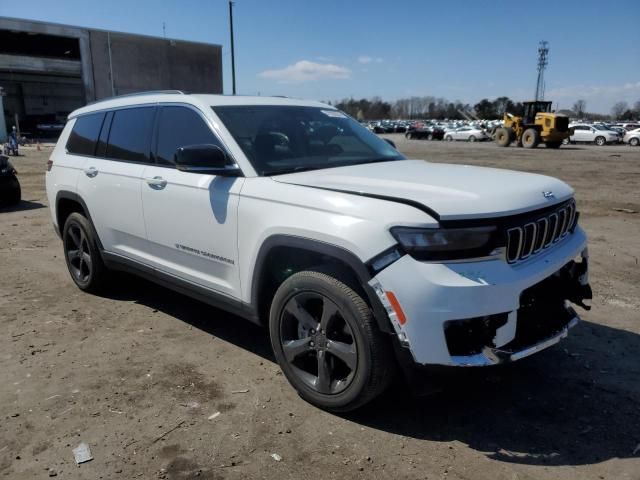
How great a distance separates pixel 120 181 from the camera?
14.4ft

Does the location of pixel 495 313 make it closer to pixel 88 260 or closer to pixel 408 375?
pixel 408 375

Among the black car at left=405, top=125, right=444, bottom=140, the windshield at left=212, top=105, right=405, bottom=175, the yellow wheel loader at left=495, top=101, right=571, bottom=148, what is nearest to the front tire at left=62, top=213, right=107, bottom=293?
the windshield at left=212, top=105, right=405, bottom=175

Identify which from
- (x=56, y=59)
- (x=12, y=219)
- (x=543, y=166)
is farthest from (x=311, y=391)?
(x=56, y=59)

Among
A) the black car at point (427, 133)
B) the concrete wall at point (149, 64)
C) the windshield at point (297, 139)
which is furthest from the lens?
the black car at point (427, 133)

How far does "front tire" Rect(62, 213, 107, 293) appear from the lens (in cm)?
498

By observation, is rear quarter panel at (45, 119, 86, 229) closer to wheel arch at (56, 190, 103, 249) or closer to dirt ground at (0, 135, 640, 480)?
wheel arch at (56, 190, 103, 249)

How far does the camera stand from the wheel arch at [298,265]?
8.80ft

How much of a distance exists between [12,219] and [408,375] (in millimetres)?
9212

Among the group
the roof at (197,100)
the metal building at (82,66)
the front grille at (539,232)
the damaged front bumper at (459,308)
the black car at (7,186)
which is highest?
the metal building at (82,66)

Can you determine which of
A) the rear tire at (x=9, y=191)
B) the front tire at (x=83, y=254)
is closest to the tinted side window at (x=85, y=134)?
the front tire at (x=83, y=254)

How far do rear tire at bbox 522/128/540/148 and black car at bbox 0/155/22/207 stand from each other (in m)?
29.0

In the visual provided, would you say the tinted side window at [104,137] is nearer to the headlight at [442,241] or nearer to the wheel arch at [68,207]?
the wheel arch at [68,207]

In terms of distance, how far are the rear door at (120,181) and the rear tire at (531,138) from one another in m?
31.3

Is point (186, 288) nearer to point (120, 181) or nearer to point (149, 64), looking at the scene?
point (120, 181)
